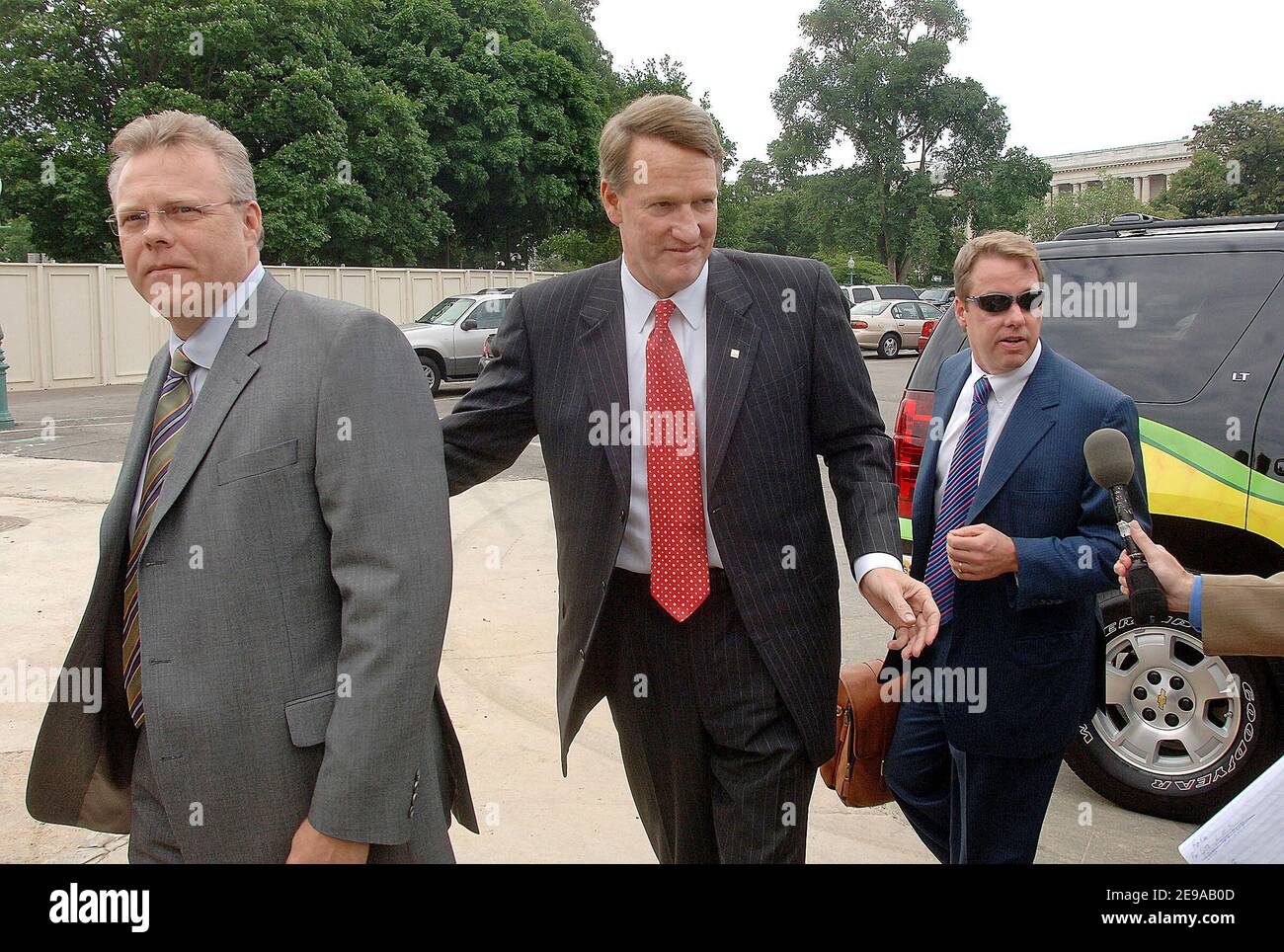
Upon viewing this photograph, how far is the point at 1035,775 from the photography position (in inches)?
114

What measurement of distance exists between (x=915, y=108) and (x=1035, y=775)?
5992cm

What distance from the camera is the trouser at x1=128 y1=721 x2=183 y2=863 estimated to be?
2129 mm

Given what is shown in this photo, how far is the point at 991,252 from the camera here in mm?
3174

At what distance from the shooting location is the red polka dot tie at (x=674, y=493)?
8.25 ft

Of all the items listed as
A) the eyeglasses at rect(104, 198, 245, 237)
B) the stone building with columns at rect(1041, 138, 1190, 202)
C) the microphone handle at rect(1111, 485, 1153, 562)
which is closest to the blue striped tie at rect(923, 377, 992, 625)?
the microphone handle at rect(1111, 485, 1153, 562)

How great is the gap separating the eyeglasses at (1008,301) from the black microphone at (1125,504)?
46 centimetres

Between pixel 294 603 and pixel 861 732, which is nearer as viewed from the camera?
pixel 294 603

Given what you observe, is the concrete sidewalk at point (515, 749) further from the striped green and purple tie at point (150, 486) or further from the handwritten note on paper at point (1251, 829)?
the handwritten note on paper at point (1251, 829)

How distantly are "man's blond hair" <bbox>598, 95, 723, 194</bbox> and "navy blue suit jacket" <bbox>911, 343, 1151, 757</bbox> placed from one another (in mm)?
1149

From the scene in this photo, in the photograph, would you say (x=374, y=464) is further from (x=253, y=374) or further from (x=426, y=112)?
(x=426, y=112)

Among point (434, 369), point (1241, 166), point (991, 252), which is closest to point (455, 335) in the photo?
point (434, 369)

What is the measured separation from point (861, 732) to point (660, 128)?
69.8 inches

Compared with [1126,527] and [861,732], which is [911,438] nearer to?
[861,732]

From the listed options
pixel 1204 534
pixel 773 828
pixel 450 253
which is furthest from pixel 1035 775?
pixel 450 253
